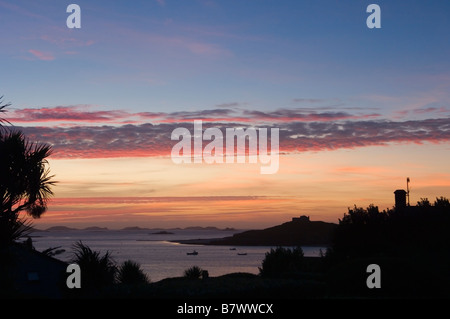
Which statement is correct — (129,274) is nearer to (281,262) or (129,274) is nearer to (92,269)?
(92,269)

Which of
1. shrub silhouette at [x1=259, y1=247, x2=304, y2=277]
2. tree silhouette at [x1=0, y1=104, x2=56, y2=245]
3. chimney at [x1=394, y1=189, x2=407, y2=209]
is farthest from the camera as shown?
chimney at [x1=394, y1=189, x2=407, y2=209]

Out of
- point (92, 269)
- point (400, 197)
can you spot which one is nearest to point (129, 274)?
point (92, 269)

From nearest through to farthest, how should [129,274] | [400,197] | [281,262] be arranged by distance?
[129,274] < [281,262] < [400,197]

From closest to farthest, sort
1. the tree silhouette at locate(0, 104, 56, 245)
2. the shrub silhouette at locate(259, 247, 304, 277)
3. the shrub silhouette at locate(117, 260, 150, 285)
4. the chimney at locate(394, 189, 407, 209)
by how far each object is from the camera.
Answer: the tree silhouette at locate(0, 104, 56, 245), the shrub silhouette at locate(117, 260, 150, 285), the shrub silhouette at locate(259, 247, 304, 277), the chimney at locate(394, 189, 407, 209)

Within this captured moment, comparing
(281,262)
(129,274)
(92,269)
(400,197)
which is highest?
Result: (400,197)

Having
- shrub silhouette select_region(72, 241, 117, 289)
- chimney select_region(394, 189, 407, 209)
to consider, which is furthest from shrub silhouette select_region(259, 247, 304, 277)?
chimney select_region(394, 189, 407, 209)

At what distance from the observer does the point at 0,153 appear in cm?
2183

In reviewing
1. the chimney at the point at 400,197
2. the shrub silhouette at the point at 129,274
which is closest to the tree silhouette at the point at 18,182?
the shrub silhouette at the point at 129,274

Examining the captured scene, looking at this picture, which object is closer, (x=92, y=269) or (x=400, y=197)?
(x=92, y=269)

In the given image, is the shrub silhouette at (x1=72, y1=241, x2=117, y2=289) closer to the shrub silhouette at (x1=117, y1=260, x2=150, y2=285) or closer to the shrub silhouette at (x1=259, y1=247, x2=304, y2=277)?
the shrub silhouette at (x1=117, y1=260, x2=150, y2=285)

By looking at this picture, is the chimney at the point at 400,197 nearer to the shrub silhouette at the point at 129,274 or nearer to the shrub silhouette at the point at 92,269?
the shrub silhouette at the point at 129,274
